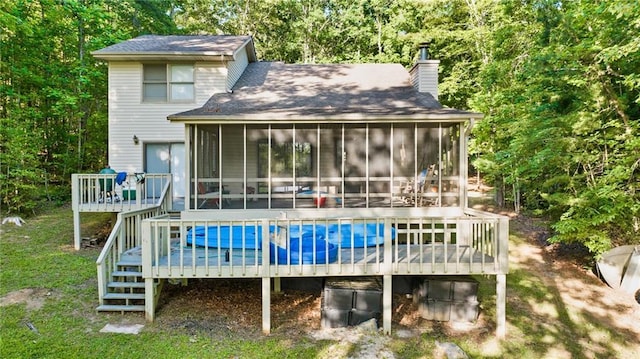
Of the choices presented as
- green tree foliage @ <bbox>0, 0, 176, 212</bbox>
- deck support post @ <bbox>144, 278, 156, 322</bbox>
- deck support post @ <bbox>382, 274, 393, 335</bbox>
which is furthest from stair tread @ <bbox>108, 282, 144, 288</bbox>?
green tree foliage @ <bbox>0, 0, 176, 212</bbox>

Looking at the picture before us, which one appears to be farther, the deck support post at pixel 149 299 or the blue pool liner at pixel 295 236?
the blue pool liner at pixel 295 236

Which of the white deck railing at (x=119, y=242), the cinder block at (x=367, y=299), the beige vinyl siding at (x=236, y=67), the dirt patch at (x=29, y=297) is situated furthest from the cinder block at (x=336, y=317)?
the beige vinyl siding at (x=236, y=67)

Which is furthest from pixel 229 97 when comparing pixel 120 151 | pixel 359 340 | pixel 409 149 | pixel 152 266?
pixel 359 340

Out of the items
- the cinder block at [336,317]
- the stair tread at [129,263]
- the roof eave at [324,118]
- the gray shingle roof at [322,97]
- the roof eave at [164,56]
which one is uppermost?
the roof eave at [164,56]

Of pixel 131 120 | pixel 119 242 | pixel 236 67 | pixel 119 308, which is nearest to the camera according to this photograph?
pixel 119 308

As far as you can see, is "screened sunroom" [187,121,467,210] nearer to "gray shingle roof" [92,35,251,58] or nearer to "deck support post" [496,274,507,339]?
"deck support post" [496,274,507,339]

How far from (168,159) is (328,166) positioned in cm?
529

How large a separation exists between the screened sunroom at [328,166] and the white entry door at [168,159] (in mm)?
1555

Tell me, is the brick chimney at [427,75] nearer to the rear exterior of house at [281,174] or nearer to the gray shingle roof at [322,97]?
the rear exterior of house at [281,174]

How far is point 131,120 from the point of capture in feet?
37.8

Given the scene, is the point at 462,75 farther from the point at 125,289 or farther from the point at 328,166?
the point at 125,289

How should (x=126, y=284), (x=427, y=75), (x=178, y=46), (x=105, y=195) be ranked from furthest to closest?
(x=178, y=46) → (x=427, y=75) → (x=105, y=195) → (x=126, y=284)

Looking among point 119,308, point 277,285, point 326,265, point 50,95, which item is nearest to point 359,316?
point 326,265

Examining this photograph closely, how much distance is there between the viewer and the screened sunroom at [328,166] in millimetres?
8719
